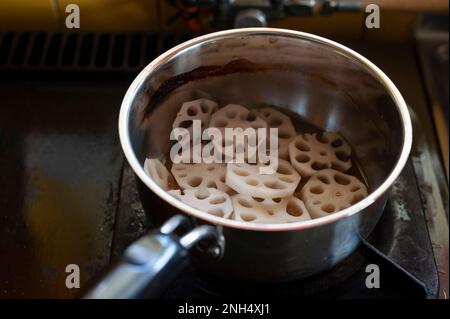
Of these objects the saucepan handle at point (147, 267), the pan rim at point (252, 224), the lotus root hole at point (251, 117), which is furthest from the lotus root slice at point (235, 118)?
the saucepan handle at point (147, 267)

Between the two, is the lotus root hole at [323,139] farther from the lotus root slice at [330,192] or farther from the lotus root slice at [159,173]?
the lotus root slice at [159,173]

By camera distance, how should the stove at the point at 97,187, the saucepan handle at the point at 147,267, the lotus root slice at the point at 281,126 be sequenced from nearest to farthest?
the saucepan handle at the point at 147,267, the stove at the point at 97,187, the lotus root slice at the point at 281,126

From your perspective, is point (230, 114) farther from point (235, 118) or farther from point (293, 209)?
point (293, 209)

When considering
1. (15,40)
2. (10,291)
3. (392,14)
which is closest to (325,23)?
(392,14)

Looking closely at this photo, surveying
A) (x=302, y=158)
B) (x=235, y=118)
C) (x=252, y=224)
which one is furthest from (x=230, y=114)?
(x=252, y=224)

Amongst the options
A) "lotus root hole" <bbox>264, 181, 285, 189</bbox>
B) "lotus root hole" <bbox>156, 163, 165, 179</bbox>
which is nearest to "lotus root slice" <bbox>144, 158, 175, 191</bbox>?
"lotus root hole" <bbox>156, 163, 165, 179</bbox>

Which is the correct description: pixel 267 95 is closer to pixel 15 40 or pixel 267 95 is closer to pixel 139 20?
pixel 139 20
